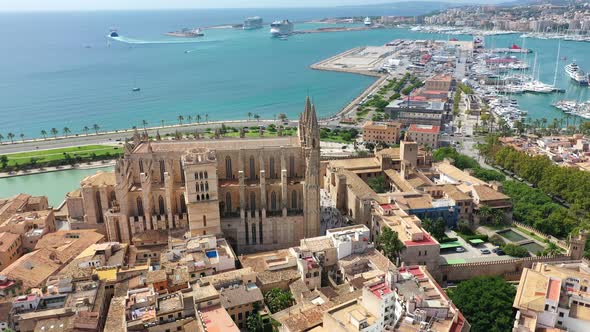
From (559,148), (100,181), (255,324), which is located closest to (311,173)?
(255,324)

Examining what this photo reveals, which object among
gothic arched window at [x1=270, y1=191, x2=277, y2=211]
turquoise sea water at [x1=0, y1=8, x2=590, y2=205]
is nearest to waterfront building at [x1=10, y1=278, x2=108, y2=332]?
gothic arched window at [x1=270, y1=191, x2=277, y2=211]

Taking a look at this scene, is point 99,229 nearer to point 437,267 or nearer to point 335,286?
point 335,286

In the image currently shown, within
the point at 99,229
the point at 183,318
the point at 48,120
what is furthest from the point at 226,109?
the point at 183,318

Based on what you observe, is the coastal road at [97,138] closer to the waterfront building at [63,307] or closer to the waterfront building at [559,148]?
the waterfront building at [559,148]

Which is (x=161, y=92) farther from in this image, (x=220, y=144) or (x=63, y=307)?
(x=63, y=307)

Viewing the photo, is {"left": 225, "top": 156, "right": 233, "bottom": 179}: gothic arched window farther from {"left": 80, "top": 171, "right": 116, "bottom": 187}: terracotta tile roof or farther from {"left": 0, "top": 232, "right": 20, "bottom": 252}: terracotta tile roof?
{"left": 0, "top": 232, "right": 20, "bottom": 252}: terracotta tile roof
